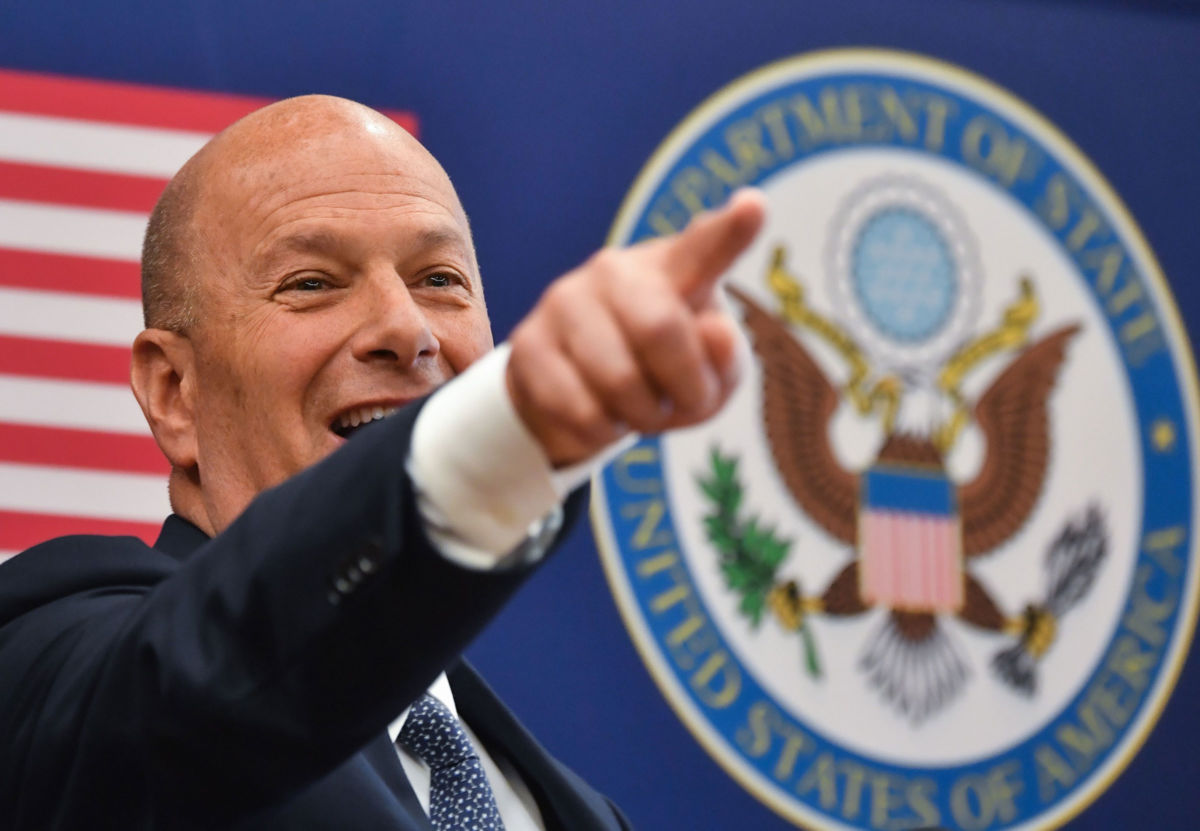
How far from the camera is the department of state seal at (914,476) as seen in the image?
2076 millimetres

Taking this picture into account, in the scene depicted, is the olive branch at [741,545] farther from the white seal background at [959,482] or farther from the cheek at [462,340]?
the cheek at [462,340]

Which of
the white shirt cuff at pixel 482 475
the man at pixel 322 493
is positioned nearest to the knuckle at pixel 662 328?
the man at pixel 322 493

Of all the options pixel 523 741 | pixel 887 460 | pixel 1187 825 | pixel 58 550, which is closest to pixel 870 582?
pixel 887 460

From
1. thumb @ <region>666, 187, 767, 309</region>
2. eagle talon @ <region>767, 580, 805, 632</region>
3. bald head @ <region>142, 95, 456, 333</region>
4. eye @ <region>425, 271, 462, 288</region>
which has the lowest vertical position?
thumb @ <region>666, 187, 767, 309</region>

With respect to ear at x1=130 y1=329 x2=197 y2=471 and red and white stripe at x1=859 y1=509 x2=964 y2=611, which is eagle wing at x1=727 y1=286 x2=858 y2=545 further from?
ear at x1=130 y1=329 x2=197 y2=471

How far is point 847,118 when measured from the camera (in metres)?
2.23

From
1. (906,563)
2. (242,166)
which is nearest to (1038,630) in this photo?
(906,563)

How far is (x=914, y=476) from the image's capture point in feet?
7.25

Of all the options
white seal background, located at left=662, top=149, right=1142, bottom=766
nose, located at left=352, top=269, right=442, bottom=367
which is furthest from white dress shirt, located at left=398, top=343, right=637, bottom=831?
white seal background, located at left=662, top=149, right=1142, bottom=766

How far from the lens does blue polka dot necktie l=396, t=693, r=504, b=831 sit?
47.9 inches

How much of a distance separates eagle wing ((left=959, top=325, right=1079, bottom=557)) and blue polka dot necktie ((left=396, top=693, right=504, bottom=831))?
1.16 metres

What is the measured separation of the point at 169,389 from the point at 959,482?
125 centimetres

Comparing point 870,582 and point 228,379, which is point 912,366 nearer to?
point 870,582

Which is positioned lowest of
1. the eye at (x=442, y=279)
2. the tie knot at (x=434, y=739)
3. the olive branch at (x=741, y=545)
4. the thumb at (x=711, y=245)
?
the tie knot at (x=434, y=739)
